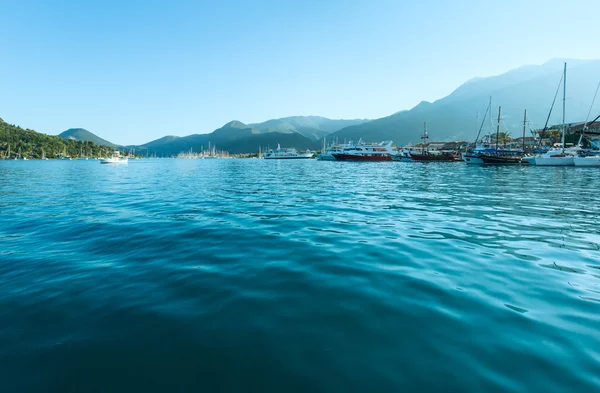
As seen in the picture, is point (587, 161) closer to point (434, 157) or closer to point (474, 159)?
point (474, 159)

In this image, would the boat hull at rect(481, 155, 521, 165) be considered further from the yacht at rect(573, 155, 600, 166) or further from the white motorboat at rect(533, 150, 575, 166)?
the yacht at rect(573, 155, 600, 166)

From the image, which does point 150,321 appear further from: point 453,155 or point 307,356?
point 453,155

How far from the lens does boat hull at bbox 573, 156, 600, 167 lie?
138 feet

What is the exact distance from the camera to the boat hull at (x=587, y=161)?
42.2 meters

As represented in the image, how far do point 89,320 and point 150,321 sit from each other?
83 centimetres

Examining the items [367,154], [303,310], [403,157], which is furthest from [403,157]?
[303,310]

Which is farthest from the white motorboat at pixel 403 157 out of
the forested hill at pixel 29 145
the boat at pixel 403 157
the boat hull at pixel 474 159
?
the forested hill at pixel 29 145

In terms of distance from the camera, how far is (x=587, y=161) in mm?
42875

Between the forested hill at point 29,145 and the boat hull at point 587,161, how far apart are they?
22943 centimetres

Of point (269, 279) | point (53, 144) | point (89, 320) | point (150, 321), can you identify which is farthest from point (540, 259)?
point (53, 144)

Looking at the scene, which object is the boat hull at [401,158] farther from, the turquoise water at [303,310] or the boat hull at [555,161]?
the turquoise water at [303,310]

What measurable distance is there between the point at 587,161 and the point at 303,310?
5893 centimetres

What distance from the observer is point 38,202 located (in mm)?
14359

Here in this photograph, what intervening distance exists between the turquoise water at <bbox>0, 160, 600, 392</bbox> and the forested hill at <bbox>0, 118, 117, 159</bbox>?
719 ft
